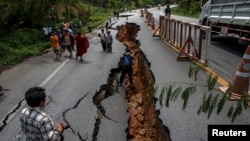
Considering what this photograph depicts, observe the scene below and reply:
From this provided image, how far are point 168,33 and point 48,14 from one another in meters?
13.1

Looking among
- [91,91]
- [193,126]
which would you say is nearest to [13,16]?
[91,91]

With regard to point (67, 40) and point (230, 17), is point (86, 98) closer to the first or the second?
point (67, 40)

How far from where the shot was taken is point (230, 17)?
12219 mm

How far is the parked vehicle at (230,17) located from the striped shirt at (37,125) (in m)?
9.26

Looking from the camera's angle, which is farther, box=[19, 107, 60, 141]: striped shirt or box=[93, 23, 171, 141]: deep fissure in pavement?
box=[93, 23, 171, 141]: deep fissure in pavement

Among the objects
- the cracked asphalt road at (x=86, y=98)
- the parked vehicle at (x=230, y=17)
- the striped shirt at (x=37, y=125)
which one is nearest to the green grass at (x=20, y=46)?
the cracked asphalt road at (x=86, y=98)

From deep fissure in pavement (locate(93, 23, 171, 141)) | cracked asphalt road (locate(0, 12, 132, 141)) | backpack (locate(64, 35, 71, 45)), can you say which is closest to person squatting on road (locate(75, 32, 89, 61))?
cracked asphalt road (locate(0, 12, 132, 141))

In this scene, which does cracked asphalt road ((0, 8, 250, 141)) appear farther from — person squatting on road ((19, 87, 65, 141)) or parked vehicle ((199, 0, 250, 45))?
parked vehicle ((199, 0, 250, 45))

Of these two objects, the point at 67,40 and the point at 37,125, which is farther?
the point at 67,40

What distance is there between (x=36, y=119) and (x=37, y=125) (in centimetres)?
6

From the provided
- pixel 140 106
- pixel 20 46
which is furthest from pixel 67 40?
pixel 140 106

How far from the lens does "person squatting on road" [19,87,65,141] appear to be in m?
3.18

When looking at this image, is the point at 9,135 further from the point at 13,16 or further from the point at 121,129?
the point at 13,16

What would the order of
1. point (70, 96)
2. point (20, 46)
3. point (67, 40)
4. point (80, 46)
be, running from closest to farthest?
1. point (70, 96)
2. point (80, 46)
3. point (67, 40)
4. point (20, 46)
